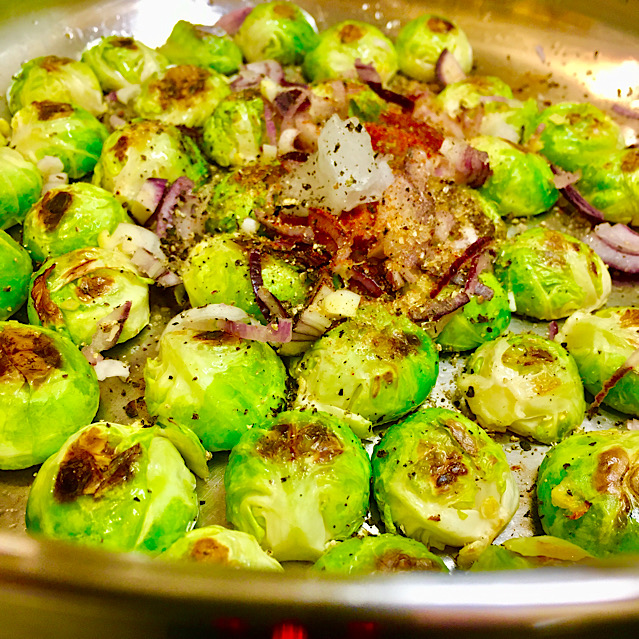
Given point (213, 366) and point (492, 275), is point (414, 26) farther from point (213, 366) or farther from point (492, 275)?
point (213, 366)

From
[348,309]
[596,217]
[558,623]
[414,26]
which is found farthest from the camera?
[414,26]

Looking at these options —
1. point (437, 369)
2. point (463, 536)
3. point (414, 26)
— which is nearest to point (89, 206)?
point (437, 369)

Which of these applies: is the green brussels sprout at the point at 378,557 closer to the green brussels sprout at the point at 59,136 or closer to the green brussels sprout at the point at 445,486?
the green brussels sprout at the point at 445,486

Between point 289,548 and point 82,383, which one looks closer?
point 289,548

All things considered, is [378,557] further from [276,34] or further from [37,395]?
[276,34]

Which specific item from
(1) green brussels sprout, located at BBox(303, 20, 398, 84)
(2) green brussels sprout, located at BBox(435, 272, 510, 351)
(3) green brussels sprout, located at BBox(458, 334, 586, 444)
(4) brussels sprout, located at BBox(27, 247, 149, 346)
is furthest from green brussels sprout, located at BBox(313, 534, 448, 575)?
(1) green brussels sprout, located at BBox(303, 20, 398, 84)

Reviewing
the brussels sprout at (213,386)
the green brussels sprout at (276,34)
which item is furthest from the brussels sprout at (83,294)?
the green brussels sprout at (276,34)
